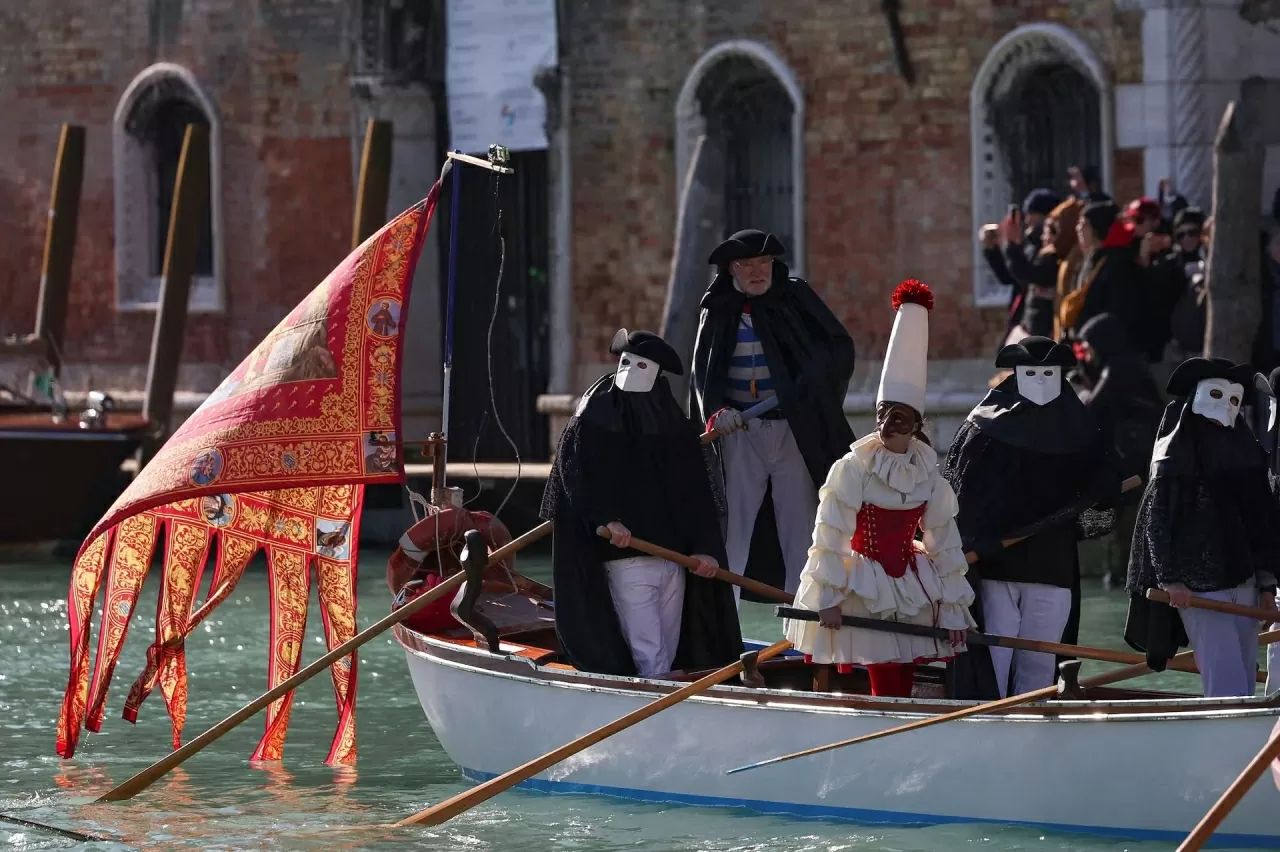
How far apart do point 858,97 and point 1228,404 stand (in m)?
9.73

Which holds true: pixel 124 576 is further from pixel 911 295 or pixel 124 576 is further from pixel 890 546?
pixel 911 295

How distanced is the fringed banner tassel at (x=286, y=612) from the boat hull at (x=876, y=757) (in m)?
0.57

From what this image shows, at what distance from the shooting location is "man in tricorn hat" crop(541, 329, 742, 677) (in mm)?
8883

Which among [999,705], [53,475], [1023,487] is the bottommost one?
[999,705]

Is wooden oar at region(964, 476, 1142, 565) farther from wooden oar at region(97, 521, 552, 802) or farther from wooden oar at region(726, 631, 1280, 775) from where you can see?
wooden oar at region(97, 521, 552, 802)

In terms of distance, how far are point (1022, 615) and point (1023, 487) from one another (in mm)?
437

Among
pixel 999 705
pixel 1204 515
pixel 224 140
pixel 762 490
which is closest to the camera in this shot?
pixel 999 705

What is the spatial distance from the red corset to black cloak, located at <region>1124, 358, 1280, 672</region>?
0.70 metres

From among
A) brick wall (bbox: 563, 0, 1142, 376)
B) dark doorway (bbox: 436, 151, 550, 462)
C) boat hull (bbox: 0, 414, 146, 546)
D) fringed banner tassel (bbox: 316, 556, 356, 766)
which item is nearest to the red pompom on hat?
fringed banner tassel (bbox: 316, 556, 356, 766)

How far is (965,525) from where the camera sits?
8.59 metres

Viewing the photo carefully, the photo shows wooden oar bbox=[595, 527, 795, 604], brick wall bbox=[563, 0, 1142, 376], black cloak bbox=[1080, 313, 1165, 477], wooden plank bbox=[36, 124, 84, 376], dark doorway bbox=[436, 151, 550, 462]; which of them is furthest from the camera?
wooden plank bbox=[36, 124, 84, 376]

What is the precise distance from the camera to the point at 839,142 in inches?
702

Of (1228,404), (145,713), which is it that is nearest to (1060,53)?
(145,713)

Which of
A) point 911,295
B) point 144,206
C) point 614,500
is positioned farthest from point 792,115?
point 911,295
